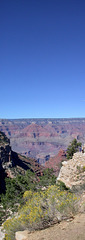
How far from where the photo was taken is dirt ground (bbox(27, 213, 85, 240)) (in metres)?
6.64

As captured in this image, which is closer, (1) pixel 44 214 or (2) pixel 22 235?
(2) pixel 22 235

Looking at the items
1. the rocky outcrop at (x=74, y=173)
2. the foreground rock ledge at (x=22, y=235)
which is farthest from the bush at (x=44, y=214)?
the rocky outcrop at (x=74, y=173)

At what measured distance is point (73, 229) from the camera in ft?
23.1

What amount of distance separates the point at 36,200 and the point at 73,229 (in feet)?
8.90

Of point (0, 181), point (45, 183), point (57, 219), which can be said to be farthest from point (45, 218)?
point (0, 181)

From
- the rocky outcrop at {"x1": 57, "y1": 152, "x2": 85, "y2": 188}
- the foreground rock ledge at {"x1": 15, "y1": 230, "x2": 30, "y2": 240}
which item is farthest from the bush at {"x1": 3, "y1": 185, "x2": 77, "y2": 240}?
the rocky outcrop at {"x1": 57, "y1": 152, "x2": 85, "y2": 188}

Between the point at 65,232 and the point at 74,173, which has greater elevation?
the point at 65,232

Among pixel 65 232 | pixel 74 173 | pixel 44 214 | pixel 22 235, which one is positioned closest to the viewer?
pixel 65 232

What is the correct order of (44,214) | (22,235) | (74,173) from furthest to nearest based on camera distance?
(74,173) → (44,214) → (22,235)

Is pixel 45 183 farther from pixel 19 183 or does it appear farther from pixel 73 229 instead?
pixel 73 229

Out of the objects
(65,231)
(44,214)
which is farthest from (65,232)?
(44,214)

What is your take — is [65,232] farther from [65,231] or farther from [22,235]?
[22,235]

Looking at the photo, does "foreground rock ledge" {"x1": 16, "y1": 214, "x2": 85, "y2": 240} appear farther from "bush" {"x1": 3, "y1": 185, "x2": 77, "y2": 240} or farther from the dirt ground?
"bush" {"x1": 3, "y1": 185, "x2": 77, "y2": 240}

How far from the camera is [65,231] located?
711cm
